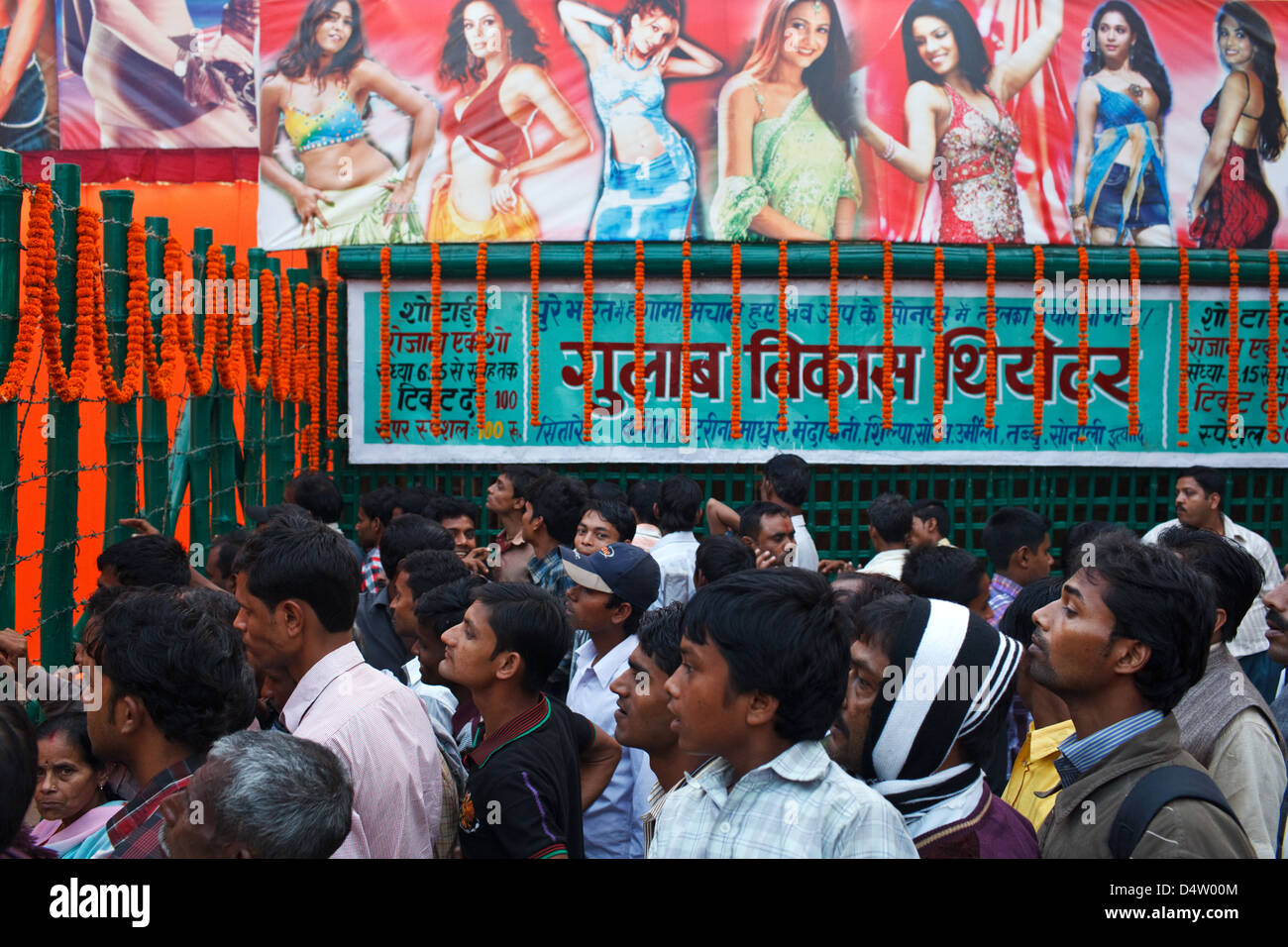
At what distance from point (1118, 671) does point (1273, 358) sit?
22.9 ft

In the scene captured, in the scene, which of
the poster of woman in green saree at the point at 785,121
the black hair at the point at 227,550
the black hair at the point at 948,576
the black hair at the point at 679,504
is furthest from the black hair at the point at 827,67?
the black hair at the point at 227,550

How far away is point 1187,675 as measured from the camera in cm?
214

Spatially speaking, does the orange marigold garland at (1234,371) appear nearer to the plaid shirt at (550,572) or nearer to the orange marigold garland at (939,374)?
the orange marigold garland at (939,374)

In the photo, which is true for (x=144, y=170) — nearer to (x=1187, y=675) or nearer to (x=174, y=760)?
(x=174, y=760)

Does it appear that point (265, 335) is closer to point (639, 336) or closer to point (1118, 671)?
point (639, 336)

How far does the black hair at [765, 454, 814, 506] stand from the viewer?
20.2 ft

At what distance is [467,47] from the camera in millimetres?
7598

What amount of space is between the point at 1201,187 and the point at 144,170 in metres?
7.57

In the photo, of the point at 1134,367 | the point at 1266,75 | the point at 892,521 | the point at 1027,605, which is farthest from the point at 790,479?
the point at 1266,75

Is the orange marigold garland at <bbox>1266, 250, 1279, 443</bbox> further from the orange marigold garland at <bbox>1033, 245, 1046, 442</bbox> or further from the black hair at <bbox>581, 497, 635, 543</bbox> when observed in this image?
the black hair at <bbox>581, 497, 635, 543</bbox>

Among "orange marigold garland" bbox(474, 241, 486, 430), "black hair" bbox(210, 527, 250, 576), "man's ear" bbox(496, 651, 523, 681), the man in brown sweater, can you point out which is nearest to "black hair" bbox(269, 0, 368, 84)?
"orange marigold garland" bbox(474, 241, 486, 430)

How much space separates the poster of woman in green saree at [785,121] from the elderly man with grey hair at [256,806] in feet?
20.6

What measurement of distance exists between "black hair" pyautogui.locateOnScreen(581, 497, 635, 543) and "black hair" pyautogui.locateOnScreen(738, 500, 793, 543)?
91 cm

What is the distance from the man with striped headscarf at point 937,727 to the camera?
2.13 metres
